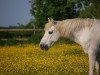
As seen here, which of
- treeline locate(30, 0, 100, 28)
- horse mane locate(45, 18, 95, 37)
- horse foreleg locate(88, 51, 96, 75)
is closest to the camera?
horse foreleg locate(88, 51, 96, 75)

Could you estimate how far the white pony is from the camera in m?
8.97

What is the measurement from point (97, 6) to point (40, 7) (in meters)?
10.9

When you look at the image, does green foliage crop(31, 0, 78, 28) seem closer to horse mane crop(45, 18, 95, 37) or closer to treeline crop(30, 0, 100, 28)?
treeline crop(30, 0, 100, 28)

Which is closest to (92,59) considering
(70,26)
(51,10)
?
(70,26)

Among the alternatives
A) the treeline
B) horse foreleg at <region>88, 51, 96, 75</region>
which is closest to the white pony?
horse foreleg at <region>88, 51, 96, 75</region>

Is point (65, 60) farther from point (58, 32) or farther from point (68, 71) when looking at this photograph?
point (58, 32)

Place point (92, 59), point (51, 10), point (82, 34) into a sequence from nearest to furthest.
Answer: point (92, 59) < point (82, 34) < point (51, 10)

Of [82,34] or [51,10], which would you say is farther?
[51,10]

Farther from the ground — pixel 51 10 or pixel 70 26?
pixel 70 26

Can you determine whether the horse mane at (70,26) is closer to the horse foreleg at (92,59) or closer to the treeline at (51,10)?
the horse foreleg at (92,59)

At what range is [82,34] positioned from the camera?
916 cm

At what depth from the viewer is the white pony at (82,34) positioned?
29.4ft

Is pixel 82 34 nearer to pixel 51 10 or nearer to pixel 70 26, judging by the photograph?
pixel 70 26

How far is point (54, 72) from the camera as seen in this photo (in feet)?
34.0
